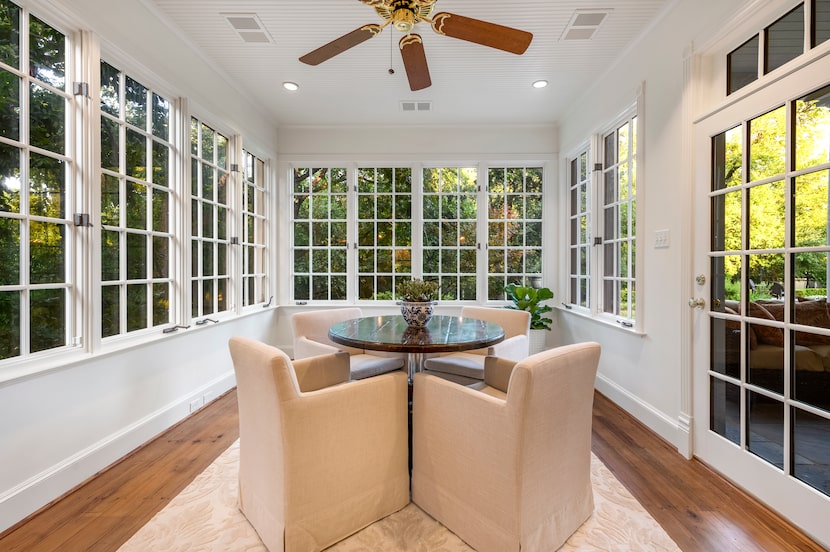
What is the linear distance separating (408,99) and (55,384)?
135 inches

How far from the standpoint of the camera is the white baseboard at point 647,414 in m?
2.32

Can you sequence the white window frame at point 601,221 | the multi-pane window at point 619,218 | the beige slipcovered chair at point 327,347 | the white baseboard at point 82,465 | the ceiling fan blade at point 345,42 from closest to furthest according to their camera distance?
the white baseboard at point 82,465, the ceiling fan blade at point 345,42, the beige slipcovered chair at point 327,347, the white window frame at point 601,221, the multi-pane window at point 619,218

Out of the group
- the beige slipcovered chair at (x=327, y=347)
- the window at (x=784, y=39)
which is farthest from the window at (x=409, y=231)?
the window at (x=784, y=39)

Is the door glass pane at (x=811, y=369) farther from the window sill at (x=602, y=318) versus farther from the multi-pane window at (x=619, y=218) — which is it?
the multi-pane window at (x=619, y=218)

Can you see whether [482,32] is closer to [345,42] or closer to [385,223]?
[345,42]

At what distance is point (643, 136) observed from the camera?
8.93 feet

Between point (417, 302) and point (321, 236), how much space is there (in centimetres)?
273

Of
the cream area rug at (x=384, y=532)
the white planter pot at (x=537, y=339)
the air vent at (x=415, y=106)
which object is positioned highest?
the air vent at (x=415, y=106)

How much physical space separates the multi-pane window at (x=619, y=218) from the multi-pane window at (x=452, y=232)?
154 cm

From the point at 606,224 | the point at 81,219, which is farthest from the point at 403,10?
the point at 606,224

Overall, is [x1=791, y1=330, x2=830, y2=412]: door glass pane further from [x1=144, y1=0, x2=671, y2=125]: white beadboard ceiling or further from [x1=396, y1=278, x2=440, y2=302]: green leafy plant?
[x1=144, y1=0, x2=671, y2=125]: white beadboard ceiling

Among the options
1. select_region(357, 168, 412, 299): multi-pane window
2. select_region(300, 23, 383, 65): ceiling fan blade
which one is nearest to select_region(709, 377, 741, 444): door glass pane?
select_region(300, 23, 383, 65): ceiling fan blade

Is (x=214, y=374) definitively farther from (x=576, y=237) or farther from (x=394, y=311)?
(x=576, y=237)

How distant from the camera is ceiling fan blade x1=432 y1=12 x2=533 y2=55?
1.79 metres
